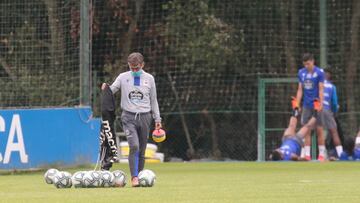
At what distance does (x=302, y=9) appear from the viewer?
2759 cm

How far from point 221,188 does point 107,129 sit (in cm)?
249

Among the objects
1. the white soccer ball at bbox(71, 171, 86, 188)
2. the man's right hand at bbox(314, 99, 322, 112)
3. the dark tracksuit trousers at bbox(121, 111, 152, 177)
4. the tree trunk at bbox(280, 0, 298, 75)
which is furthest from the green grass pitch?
the tree trunk at bbox(280, 0, 298, 75)

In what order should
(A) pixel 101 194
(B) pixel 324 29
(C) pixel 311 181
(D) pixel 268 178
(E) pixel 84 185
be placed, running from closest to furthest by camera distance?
1. (A) pixel 101 194
2. (E) pixel 84 185
3. (C) pixel 311 181
4. (D) pixel 268 178
5. (B) pixel 324 29

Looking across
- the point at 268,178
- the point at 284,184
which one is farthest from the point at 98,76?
the point at 284,184

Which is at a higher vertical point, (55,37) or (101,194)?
(55,37)

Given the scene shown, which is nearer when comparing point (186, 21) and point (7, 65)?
point (7, 65)

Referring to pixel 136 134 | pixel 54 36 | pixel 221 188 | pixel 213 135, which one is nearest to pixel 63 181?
pixel 136 134

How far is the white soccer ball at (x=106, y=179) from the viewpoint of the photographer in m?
14.4

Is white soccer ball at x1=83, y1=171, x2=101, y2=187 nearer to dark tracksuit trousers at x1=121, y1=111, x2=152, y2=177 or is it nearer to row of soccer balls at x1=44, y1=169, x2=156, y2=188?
row of soccer balls at x1=44, y1=169, x2=156, y2=188

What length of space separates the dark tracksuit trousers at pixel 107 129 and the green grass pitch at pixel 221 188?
0.89 metres

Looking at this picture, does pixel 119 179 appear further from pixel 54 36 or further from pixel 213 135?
pixel 213 135

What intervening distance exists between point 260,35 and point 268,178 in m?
11.2

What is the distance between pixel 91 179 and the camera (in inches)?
565

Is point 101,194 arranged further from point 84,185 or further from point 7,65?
point 7,65
